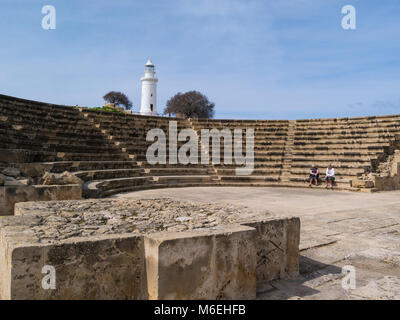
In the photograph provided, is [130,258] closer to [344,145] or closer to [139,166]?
[139,166]

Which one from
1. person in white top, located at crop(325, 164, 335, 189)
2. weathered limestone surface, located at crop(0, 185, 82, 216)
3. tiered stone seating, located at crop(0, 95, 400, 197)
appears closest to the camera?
weathered limestone surface, located at crop(0, 185, 82, 216)

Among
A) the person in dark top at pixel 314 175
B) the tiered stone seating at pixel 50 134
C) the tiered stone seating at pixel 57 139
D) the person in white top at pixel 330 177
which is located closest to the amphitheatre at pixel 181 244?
the tiered stone seating at pixel 57 139

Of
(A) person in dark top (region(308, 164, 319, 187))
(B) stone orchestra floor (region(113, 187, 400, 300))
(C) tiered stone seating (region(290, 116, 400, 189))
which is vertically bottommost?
(B) stone orchestra floor (region(113, 187, 400, 300))

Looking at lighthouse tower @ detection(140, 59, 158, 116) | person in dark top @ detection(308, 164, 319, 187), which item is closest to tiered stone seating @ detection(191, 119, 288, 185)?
person in dark top @ detection(308, 164, 319, 187)

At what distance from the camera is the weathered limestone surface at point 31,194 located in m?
5.32

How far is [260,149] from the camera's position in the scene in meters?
16.2

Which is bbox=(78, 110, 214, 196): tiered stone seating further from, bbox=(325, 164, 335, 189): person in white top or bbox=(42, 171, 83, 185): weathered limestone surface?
bbox=(325, 164, 335, 189): person in white top

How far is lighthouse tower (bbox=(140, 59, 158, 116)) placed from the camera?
54.9 meters

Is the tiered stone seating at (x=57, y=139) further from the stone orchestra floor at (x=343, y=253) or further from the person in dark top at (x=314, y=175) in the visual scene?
the person in dark top at (x=314, y=175)

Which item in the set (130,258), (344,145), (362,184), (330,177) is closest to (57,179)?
(130,258)

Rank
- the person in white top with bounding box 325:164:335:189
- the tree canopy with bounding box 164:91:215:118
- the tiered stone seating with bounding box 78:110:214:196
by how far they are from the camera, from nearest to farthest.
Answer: the tiered stone seating with bounding box 78:110:214:196 < the person in white top with bounding box 325:164:335:189 < the tree canopy with bounding box 164:91:215:118

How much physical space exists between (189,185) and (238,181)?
213cm

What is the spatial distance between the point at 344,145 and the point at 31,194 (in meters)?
12.9

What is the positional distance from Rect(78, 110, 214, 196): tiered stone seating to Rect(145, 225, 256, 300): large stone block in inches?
287
